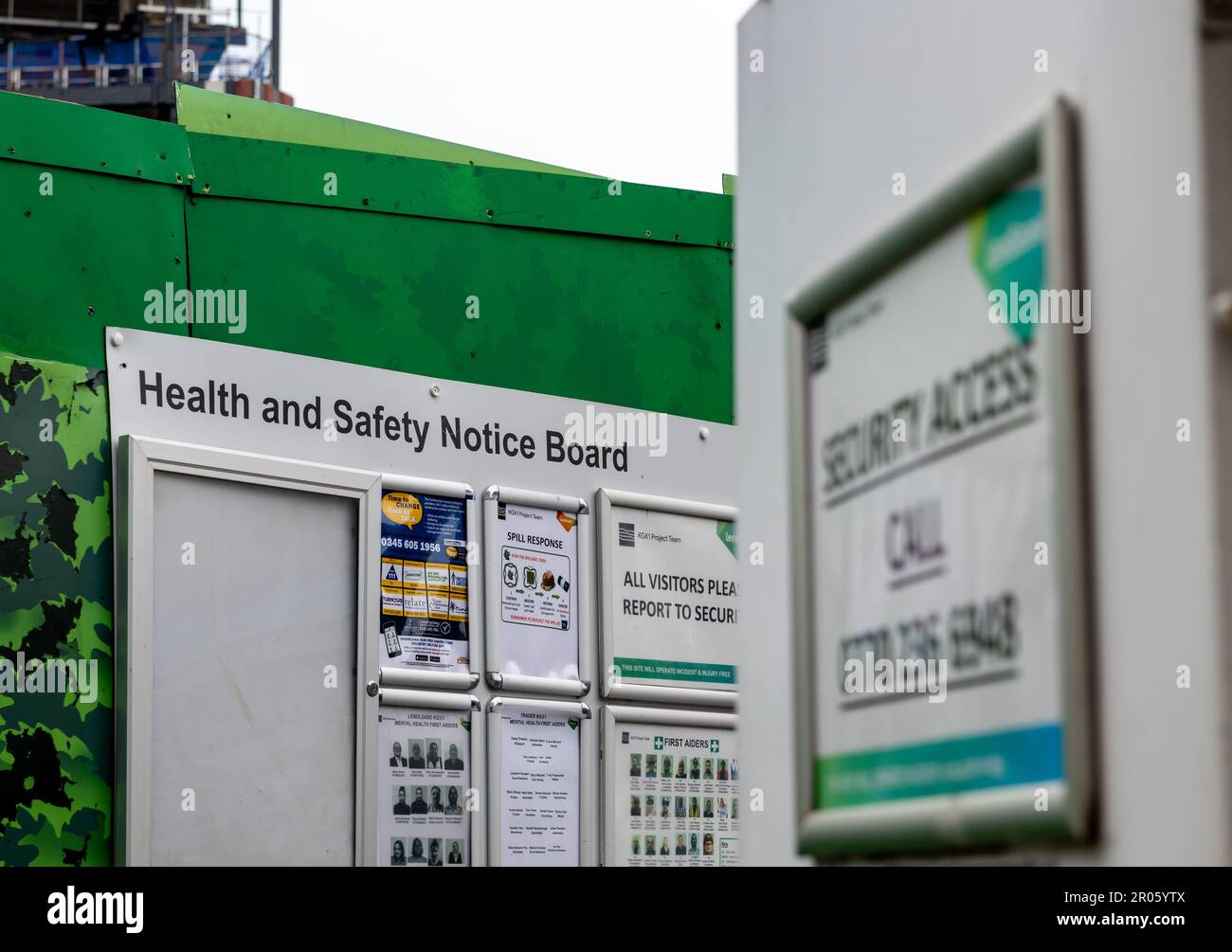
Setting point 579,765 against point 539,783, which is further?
point 579,765

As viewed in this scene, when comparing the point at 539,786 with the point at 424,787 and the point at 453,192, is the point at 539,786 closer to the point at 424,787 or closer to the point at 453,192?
the point at 424,787

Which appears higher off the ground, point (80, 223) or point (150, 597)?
point (80, 223)

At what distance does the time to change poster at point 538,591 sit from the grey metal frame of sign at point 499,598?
23mm

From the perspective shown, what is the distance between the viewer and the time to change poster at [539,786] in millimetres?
6738

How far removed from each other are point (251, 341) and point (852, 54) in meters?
3.89

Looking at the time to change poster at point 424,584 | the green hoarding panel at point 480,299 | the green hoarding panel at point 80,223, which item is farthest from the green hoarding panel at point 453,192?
the time to change poster at point 424,584

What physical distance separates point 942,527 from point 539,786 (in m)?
4.41

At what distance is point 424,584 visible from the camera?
6605 millimetres

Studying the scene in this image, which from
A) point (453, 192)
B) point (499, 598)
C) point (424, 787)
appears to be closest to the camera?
point (424, 787)

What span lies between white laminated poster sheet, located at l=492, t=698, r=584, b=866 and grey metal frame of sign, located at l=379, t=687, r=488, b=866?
0.07 meters
